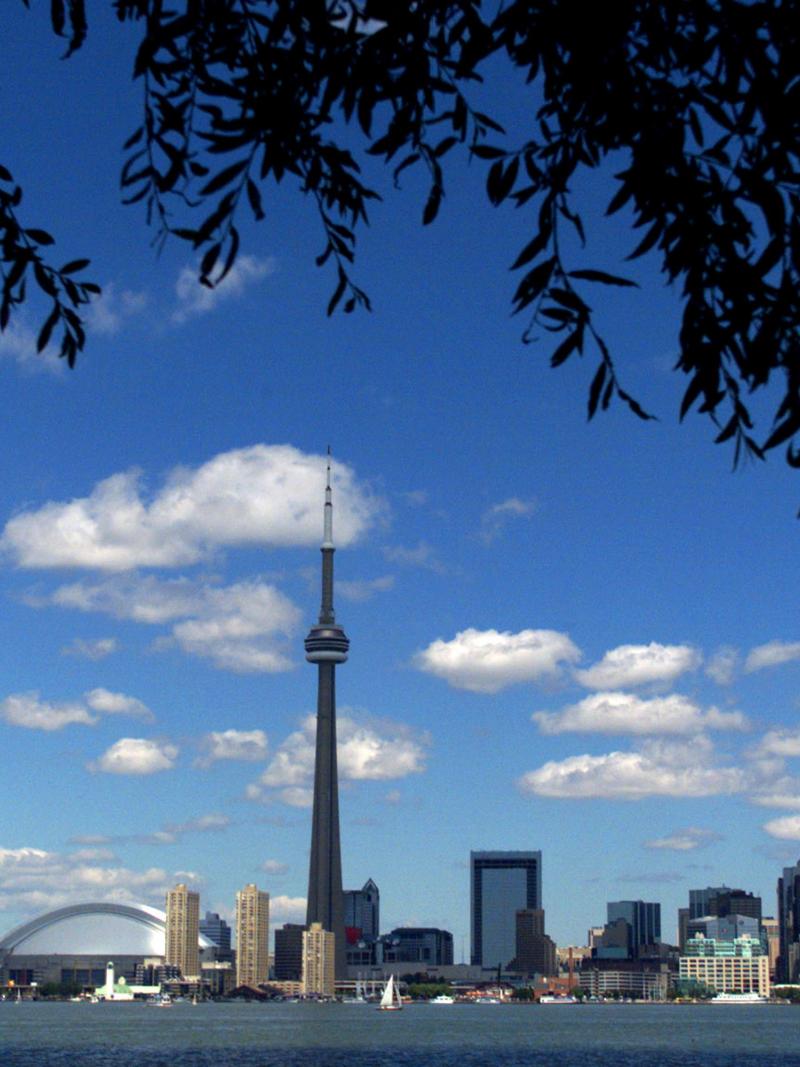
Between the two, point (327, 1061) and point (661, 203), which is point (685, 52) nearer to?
point (661, 203)

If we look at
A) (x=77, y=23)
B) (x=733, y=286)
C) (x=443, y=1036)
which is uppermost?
(x=77, y=23)

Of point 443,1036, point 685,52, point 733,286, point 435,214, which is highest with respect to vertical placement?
point 685,52

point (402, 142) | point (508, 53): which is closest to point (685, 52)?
point (508, 53)

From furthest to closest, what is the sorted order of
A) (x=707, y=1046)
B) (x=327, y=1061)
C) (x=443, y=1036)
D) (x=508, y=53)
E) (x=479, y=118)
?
(x=443, y=1036), (x=707, y=1046), (x=327, y=1061), (x=479, y=118), (x=508, y=53)

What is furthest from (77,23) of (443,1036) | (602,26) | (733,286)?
(443,1036)

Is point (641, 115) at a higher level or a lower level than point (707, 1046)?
higher

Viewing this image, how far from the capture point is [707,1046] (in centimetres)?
→ 14938

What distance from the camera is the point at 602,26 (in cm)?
1032

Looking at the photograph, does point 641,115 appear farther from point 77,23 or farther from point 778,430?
point 77,23

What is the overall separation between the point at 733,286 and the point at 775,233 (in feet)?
1.57

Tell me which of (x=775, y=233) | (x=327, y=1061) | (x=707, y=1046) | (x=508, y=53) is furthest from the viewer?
(x=707, y=1046)

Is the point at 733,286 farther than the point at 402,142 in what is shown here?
No

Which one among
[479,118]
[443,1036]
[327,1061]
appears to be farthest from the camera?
[443,1036]

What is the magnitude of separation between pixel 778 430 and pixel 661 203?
63.1 inches
